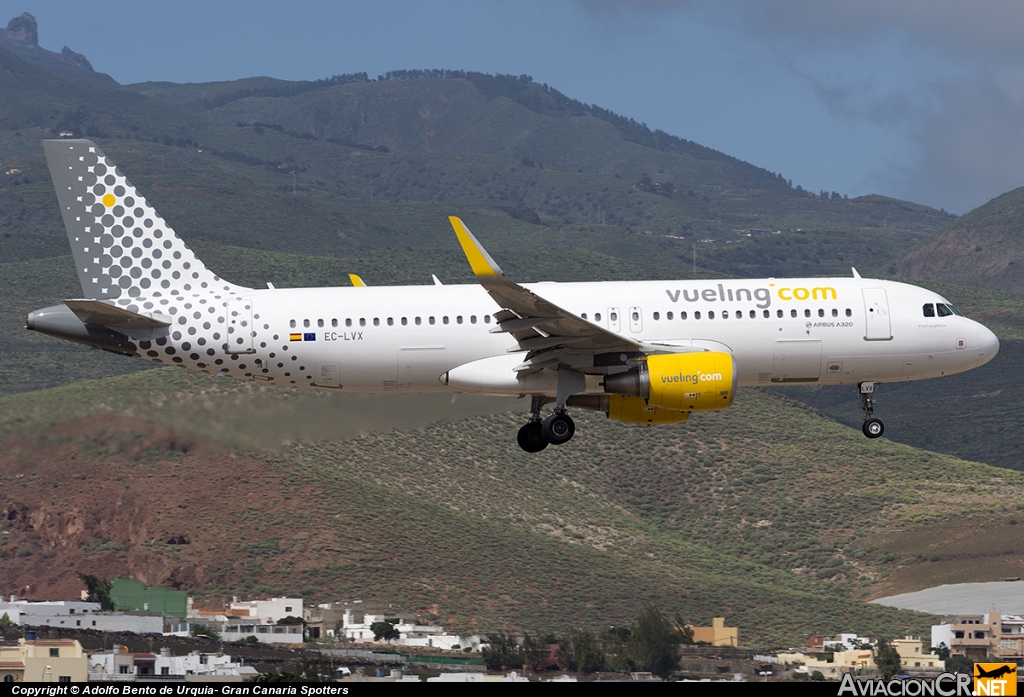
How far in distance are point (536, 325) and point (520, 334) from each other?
3.09 feet

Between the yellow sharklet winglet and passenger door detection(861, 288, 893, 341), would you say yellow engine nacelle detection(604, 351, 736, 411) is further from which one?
the yellow sharklet winglet

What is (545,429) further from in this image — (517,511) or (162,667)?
(517,511)

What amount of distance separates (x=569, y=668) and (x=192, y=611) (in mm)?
21079

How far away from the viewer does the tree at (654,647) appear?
70.0m

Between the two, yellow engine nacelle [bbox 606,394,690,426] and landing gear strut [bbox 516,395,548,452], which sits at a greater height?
yellow engine nacelle [bbox 606,394,690,426]

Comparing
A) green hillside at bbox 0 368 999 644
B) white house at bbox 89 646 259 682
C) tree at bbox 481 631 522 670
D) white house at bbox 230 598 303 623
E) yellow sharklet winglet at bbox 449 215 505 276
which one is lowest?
white house at bbox 89 646 259 682

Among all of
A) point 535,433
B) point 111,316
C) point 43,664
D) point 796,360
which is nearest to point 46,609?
point 43,664

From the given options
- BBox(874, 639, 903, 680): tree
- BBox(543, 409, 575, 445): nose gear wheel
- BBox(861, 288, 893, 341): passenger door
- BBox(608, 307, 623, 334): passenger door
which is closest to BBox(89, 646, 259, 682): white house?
BBox(543, 409, 575, 445): nose gear wheel

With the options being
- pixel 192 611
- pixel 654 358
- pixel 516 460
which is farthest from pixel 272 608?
pixel 654 358

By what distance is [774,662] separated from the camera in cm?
7050

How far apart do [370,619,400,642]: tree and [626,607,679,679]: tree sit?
11922 mm

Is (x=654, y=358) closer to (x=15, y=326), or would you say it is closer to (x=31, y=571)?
(x=31, y=571)

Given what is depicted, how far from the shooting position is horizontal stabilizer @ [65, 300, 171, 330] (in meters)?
39.4

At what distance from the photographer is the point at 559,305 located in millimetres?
40562
